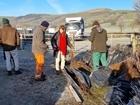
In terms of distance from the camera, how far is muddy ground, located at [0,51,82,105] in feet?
20.4

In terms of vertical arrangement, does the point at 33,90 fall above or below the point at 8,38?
below

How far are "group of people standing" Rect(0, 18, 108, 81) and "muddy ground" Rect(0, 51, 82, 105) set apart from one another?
29cm

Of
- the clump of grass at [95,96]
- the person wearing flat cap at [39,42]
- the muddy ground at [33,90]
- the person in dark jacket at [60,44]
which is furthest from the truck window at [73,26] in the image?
the clump of grass at [95,96]

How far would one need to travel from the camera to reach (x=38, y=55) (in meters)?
7.57

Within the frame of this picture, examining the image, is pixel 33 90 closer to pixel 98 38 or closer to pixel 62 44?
pixel 62 44

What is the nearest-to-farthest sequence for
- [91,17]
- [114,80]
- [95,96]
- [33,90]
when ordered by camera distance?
[95,96] < [33,90] < [114,80] < [91,17]

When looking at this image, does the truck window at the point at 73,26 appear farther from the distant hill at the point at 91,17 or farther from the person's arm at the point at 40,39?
the person's arm at the point at 40,39

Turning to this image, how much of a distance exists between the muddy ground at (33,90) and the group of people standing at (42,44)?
0.29m

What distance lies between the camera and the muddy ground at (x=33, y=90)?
6203 millimetres

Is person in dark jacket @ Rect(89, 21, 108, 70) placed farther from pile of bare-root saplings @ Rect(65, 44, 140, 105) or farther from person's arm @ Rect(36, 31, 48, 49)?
person's arm @ Rect(36, 31, 48, 49)

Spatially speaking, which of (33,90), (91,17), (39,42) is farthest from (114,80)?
(91,17)

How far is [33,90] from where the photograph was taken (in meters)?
6.93

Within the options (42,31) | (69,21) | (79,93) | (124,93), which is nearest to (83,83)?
(79,93)

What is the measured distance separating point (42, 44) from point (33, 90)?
131 centimetres
